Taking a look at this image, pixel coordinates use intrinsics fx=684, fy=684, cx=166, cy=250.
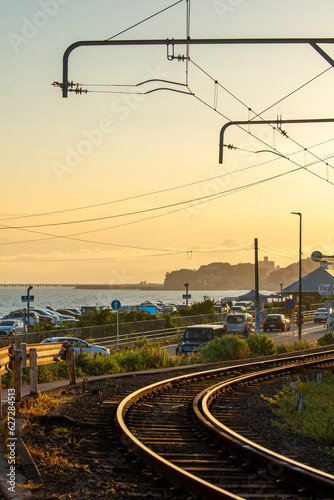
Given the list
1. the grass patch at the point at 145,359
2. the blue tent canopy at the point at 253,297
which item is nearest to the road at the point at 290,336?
the grass patch at the point at 145,359

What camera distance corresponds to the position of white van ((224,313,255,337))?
45.4 m

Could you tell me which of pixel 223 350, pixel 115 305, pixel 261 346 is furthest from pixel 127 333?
pixel 223 350

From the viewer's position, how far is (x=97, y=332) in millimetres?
39312

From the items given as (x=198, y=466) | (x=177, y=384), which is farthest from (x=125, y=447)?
(x=177, y=384)

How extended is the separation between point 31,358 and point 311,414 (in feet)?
18.8

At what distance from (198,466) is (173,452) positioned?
3.07 feet

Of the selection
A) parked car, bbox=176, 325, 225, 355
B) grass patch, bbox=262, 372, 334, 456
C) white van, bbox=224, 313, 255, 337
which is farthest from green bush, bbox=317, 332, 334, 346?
grass patch, bbox=262, 372, 334, 456

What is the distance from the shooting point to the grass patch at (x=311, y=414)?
34.6 ft

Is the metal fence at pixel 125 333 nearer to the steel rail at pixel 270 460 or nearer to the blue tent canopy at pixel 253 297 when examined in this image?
the steel rail at pixel 270 460

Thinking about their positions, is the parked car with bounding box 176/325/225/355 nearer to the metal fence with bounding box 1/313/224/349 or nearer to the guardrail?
the metal fence with bounding box 1/313/224/349

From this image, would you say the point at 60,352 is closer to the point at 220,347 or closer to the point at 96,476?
the point at 96,476

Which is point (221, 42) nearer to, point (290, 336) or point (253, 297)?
point (290, 336)

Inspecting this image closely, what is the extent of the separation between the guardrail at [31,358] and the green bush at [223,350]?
12622 millimetres

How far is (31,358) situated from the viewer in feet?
46.3
